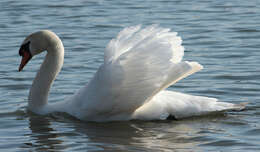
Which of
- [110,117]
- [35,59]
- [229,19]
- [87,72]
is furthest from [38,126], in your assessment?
[229,19]

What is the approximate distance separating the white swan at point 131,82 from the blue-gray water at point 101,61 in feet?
0.50

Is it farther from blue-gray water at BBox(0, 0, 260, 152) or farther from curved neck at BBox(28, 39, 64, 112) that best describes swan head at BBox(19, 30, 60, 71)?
blue-gray water at BBox(0, 0, 260, 152)

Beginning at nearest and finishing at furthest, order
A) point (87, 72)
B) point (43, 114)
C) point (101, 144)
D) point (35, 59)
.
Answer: point (101, 144) → point (43, 114) → point (87, 72) → point (35, 59)

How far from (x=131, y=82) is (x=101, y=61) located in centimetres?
386

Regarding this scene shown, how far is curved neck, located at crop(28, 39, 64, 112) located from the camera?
8.60 m

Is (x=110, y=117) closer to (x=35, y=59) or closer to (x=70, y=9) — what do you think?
(x=35, y=59)

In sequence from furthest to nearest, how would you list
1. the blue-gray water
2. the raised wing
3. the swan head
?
1. the swan head
2. the raised wing
3. the blue-gray water

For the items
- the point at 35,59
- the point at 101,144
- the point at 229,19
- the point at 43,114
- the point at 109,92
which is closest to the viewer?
the point at 101,144

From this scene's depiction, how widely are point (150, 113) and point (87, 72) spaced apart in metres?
2.93

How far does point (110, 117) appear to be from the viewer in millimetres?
8109

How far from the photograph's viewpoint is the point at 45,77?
28.6 feet

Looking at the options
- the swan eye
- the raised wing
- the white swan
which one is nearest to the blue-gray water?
the white swan

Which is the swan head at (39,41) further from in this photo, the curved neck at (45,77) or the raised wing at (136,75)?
the raised wing at (136,75)

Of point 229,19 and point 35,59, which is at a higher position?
point 229,19
